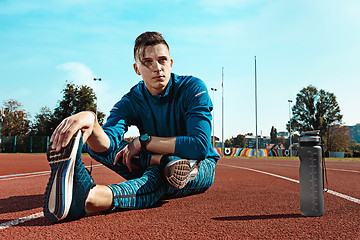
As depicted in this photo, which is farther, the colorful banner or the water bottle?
the colorful banner

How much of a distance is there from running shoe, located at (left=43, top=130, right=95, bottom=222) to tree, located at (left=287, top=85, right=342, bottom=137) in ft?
151

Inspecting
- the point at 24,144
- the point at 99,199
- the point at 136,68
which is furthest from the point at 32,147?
the point at 99,199

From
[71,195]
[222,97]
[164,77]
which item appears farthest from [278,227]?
[222,97]

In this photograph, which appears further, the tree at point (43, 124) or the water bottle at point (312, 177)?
the tree at point (43, 124)

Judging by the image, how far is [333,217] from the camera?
210 cm

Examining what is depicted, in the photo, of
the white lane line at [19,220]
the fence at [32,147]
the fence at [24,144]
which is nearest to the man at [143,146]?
the white lane line at [19,220]

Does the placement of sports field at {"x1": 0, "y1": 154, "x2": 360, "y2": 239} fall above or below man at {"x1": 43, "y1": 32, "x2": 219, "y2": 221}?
below

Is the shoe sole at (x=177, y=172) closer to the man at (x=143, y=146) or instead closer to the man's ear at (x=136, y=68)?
the man at (x=143, y=146)

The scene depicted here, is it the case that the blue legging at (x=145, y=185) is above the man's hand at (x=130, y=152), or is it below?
below

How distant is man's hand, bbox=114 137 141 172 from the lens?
7.88 feet

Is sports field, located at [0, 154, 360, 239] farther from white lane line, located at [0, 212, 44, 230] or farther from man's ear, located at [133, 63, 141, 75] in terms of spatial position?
man's ear, located at [133, 63, 141, 75]

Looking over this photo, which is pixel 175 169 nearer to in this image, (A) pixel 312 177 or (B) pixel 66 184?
(B) pixel 66 184

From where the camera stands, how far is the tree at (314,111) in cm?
4403

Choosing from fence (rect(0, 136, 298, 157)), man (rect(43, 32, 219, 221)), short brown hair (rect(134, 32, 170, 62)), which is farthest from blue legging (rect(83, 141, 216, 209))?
fence (rect(0, 136, 298, 157))
